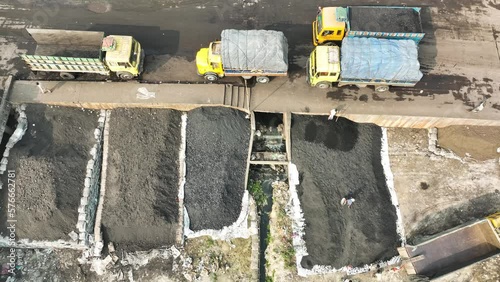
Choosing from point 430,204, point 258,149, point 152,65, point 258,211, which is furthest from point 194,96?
point 430,204

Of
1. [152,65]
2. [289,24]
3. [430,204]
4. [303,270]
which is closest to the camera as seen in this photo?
[303,270]

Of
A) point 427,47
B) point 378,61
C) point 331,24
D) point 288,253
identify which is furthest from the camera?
point 427,47

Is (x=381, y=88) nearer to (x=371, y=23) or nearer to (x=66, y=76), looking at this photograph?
(x=371, y=23)

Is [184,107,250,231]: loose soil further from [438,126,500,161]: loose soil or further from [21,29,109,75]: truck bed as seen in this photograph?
[438,126,500,161]: loose soil

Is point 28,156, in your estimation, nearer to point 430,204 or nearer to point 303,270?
point 303,270

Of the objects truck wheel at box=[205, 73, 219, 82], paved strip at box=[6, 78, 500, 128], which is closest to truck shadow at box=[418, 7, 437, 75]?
paved strip at box=[6, 78, 500, 128]

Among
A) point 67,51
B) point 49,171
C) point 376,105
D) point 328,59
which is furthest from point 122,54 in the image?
point 376,105

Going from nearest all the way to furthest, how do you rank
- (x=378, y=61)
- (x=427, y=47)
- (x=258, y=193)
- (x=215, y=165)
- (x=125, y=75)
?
(x=378, y=61)
(x=215, y=165)
(x=258, y=193)
(x=125, y=75)
(x=427, y=47)
